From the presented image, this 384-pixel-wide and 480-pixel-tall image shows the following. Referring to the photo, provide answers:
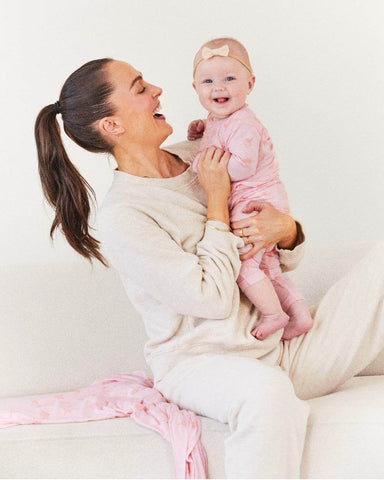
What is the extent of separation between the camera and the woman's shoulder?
7.98 feet

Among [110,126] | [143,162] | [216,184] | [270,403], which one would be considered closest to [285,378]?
[270,403]

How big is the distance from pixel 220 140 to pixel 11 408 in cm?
89

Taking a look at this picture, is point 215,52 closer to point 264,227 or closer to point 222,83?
point 222,83

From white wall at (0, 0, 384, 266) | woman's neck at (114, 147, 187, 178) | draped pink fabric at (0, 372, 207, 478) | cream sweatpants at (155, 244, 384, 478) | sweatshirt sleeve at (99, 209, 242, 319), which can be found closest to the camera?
cream sweatpants at (155, 244, 384, 478)

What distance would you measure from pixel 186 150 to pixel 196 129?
0.07m

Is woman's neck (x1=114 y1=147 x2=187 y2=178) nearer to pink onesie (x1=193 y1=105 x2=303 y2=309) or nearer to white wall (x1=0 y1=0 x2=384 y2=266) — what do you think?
pink onesie (x1=193 y1=105 x2=303 y2=309)

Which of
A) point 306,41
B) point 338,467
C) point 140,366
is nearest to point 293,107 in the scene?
point 306,41

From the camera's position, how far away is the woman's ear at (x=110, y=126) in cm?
228

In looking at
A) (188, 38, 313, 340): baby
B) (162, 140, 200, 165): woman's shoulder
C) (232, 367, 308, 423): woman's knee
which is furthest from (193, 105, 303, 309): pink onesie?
(232, 367, 308, 423): woman's knee

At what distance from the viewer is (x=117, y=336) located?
8.77 ft

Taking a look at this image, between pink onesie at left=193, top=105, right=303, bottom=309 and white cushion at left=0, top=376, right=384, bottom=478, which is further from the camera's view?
pink onesie at left=193, top=105, right=303, bottom=309

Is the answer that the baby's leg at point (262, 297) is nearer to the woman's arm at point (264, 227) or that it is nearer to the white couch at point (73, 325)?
the woman's arm at point (264, 227)

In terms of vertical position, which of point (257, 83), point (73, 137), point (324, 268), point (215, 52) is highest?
point (215, 52)

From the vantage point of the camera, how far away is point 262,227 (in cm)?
219
